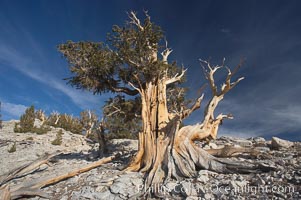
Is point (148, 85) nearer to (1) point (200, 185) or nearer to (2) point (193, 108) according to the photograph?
(2) point (193, 108)

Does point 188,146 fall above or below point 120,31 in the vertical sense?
below

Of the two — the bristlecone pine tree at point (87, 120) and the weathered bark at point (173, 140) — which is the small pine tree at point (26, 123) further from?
the weathered bark at point (173, 140)

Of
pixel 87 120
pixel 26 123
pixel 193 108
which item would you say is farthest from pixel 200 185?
pixel 87 120

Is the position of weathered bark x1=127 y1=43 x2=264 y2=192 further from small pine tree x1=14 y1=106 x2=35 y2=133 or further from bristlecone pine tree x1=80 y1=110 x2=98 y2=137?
bristlecone pine tree x1=80 y1=110 x2=98 y2=137

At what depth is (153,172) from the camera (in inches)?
281

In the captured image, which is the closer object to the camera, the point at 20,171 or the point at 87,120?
the point at 20,171

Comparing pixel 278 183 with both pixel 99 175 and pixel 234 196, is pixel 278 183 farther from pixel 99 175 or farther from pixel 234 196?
pixel 99 175

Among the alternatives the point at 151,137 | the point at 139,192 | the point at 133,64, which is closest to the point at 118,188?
the point at 139,192

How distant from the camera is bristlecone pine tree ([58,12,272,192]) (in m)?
7.89

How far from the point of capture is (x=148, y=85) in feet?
31.9

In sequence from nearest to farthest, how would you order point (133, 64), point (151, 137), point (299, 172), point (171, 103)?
point (299, 172)
point (151, 137)
point (133, 64)
point (171, 103)

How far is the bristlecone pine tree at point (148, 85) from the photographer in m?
7.89

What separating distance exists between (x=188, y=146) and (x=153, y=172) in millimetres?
1615

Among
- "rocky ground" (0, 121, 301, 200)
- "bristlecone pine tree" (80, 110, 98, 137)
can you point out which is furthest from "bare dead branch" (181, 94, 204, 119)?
"bristlecone pine tree" (80, 110, 98, 137)
